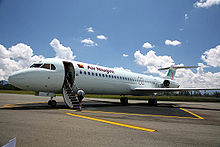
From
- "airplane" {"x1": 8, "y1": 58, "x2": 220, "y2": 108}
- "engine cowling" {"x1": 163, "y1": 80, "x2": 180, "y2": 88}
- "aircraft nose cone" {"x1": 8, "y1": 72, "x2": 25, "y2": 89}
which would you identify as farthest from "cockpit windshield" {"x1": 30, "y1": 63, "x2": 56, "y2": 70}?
"engine cowling" {"x1": 163, "y1": 80, "x2": 180, "y2": 88}

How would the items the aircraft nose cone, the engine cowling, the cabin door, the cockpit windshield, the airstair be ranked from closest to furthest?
1. the aircraft nose cone
2. the cockpit windshield
3. the airstair
4. the cabin door
5. the engine cowling

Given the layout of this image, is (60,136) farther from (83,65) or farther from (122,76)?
(122,76)

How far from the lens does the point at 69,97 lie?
12.4 metres

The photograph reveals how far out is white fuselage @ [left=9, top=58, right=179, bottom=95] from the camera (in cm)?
1073

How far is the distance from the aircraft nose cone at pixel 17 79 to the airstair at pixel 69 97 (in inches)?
120

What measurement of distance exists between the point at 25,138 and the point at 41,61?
352 inches

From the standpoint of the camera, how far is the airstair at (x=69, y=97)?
39.1ft

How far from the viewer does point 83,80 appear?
44.7ft

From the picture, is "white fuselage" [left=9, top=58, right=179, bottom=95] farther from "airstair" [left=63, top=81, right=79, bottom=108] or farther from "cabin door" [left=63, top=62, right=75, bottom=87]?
"airstair" [left=63, top=81, right=79, bottom=108]

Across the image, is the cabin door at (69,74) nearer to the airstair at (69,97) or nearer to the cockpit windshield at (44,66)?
the airstair at (69,97)

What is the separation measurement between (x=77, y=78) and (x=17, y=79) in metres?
4.23

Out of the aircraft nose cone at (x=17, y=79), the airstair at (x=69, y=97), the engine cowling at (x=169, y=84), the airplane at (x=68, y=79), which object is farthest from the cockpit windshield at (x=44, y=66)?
the engine cowling at (x=169, y=84)

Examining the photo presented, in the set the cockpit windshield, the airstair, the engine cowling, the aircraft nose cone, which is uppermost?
the cockpit windshield

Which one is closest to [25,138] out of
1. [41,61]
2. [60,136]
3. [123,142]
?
[60,136]
